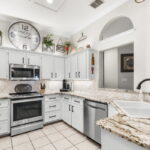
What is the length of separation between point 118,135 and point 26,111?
251cm

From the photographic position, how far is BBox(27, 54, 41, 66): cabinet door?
3.07m

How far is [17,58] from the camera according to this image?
288 centimetres

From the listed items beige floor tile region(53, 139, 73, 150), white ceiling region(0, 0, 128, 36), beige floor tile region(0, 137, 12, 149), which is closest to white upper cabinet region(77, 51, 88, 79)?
white ceiling region(0, 0, 128, 36)

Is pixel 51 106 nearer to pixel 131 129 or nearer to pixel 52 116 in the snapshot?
pixel 52 116

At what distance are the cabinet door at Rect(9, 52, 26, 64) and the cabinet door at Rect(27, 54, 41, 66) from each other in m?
0.13

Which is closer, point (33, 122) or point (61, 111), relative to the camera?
point (33, 122)

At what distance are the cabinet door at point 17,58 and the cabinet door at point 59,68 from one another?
1016 mm

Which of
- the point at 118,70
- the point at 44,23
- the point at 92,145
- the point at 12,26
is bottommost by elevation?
the point at 92,145

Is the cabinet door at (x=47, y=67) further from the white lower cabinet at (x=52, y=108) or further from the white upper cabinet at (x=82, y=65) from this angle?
the white upper cabinet at (x=82, y=65)

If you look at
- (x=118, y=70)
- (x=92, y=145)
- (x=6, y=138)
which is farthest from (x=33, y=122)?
(x=118, y=70)

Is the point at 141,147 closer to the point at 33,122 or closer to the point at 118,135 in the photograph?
the point at 118,135

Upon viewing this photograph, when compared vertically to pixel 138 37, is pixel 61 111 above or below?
below

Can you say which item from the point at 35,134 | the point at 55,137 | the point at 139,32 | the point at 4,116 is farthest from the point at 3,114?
the point at 139,32

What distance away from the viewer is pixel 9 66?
2.74 metres
